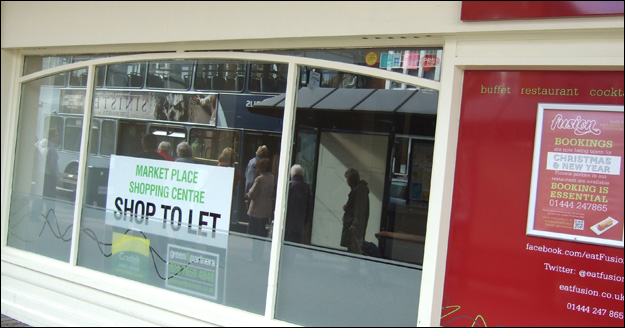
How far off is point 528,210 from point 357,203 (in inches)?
48.9

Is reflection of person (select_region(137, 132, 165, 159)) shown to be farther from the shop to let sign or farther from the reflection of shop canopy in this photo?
the shop to let sign

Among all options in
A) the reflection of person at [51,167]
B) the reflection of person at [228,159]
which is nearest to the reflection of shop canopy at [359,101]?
the reflection of person at [228,159]

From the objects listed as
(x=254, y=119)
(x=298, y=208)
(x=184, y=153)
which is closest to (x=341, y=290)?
(x=298, y=208)

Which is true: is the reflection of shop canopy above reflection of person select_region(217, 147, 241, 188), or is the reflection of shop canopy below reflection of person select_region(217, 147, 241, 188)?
above

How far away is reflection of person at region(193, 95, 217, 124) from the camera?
198 inches

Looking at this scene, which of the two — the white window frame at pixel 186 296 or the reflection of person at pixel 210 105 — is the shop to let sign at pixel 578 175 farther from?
the reflection of person at pixel 210 105

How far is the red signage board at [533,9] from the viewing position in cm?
325

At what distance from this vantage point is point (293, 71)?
14.8 feet

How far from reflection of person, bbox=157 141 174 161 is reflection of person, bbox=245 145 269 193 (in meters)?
0.88

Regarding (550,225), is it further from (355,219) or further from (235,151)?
(235,151)

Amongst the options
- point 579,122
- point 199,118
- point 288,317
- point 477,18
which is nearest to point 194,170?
point 199,118

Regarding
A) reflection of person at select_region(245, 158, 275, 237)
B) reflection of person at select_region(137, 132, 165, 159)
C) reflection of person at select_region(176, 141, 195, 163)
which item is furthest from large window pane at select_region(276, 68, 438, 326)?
reflection of person at select_region(137, 132, 165, 159)

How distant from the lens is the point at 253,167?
4.75 m

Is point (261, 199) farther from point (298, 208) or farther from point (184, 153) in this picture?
point (184, 153)
